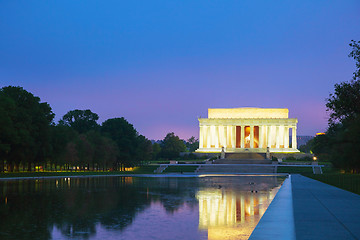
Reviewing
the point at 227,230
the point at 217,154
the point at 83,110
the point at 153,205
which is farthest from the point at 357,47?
the point at 217,154

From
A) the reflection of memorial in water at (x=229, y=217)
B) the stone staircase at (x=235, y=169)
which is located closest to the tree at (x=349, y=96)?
the reflection of memorial in water at (x=229, y=217)

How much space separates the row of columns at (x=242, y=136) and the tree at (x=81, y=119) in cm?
4265

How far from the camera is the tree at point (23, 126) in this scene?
56562mm

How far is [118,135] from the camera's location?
9738 cm

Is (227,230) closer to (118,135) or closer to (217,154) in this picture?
(118,135)

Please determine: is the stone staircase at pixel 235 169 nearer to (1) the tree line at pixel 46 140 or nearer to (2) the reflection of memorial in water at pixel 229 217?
(1) the tree line at pixel 46 140

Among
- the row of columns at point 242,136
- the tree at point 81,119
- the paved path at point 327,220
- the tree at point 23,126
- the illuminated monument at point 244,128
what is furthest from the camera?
the row of columns at point 242,136

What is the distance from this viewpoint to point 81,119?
113938mm

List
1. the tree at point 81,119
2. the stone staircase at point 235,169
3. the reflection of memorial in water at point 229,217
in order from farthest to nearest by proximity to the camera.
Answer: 1. the tree at point 81,119
2. the stone staircase at point 235,169
3. the reflection of memorial in water at point 229,217

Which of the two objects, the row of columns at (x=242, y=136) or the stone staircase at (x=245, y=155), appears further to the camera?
the row of columns at (x=242, y=136)

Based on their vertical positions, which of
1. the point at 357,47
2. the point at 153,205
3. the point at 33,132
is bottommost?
the point at 153,205

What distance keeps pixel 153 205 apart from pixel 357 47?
55.4ft

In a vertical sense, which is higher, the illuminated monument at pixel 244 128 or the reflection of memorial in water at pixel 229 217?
the illuminated monument at pixel 244 128

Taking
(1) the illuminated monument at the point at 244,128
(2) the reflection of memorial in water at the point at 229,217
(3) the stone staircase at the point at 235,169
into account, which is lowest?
(3) the stone staircase at the point at 235,169
